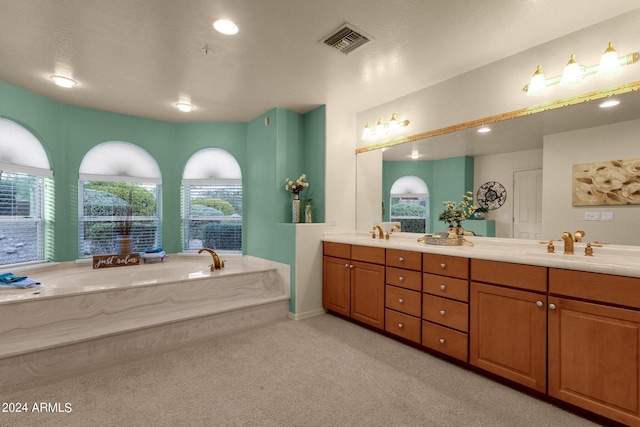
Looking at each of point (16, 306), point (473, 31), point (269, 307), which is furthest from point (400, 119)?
point (16, 306)

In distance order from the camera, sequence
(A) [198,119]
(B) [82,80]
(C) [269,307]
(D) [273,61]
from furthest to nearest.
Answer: (A) [198,119] < (C) [269,307] < (B) [82,80] < (D) [273,61]

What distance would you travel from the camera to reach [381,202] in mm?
3551

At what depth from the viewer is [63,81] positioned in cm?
298

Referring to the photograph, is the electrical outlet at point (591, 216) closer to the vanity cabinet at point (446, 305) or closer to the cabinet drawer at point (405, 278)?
the vanity cabinet at point (446, 305)

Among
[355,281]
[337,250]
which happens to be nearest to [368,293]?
[355,281]

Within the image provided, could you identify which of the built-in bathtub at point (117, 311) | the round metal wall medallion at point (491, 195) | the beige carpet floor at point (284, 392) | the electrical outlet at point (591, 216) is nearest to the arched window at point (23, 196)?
the built-in bathtub at point (117, 311)

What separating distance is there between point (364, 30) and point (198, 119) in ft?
9.88

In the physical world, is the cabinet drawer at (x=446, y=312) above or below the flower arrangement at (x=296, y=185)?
below

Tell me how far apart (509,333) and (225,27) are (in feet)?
9.35

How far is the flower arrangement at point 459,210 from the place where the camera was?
9.09ft

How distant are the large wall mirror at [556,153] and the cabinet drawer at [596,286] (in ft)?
2.15

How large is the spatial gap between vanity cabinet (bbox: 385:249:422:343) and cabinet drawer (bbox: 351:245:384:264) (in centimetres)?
10

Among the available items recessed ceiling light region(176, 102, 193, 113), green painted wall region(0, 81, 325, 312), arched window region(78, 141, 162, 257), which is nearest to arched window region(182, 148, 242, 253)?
green painted wall region(0, 81, 325, 312)

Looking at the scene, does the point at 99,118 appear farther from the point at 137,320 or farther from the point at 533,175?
the point at 533,175
